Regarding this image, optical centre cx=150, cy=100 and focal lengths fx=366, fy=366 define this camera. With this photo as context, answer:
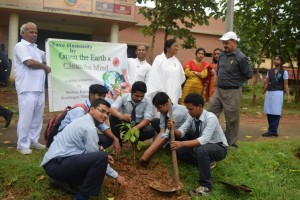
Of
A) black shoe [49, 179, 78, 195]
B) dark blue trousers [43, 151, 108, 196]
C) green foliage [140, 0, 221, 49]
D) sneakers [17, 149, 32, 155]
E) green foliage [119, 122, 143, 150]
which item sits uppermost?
green foliage [140, 0, 221, 49]

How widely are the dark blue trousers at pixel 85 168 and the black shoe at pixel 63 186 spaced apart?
0.30 m

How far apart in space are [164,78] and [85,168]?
7.62ft

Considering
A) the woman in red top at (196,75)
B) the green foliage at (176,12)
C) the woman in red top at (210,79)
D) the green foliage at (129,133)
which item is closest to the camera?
the green foliage at (129,133)

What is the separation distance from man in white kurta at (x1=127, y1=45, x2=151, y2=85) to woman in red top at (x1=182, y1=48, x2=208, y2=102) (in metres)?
0.87

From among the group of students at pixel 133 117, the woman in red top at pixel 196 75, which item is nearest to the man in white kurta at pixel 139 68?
the group of students at pixel 133 117

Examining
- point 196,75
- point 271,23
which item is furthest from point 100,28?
point 196,75

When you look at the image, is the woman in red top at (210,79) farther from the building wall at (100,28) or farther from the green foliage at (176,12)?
the building wall at (100,28)

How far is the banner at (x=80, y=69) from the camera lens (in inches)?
218

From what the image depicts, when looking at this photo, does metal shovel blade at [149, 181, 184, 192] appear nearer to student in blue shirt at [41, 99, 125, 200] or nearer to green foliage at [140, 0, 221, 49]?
student in blue shirt at [41, 99, 125, 200]

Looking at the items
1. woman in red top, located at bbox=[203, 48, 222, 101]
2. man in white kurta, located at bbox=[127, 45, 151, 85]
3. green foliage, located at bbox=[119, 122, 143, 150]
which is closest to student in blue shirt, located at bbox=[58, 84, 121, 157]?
green foliage, located at bbox=[119, 122, 143, 150]

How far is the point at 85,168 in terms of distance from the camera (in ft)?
12.0

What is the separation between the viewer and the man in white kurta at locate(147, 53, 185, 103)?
218 inches

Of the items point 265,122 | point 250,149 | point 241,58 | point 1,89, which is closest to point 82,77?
point 241,58

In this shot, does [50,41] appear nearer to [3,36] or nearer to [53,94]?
[53,94]
